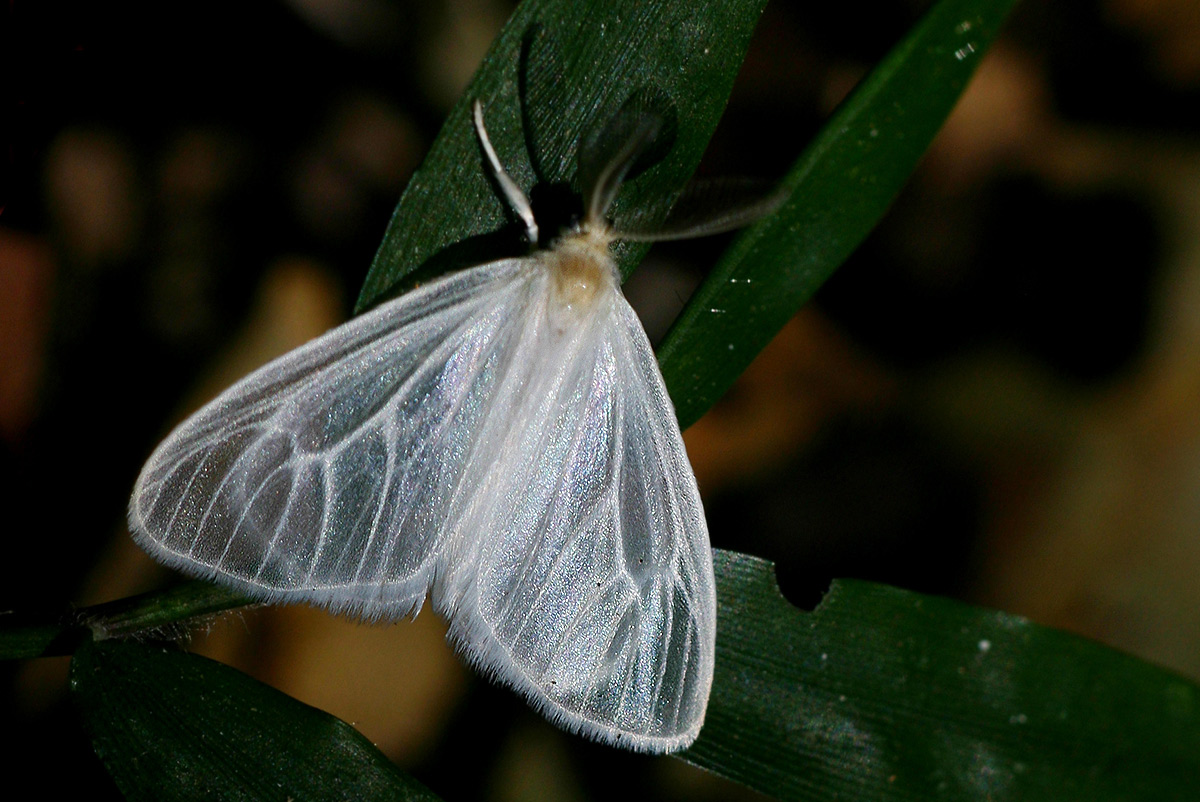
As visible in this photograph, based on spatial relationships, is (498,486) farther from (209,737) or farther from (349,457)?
(209,737)

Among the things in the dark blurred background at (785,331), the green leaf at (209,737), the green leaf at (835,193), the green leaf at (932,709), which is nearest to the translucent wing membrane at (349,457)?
the green leaf at (209,737)

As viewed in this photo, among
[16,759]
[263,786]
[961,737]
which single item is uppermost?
[961,737]

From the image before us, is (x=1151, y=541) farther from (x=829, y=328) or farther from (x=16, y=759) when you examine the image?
(x=16, y=759)

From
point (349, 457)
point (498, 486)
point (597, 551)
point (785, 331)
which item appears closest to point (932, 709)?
point (597, 551)

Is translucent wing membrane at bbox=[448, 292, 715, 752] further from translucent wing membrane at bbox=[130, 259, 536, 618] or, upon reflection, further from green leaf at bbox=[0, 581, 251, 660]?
green leaf at bbox=[0, 581, 251, 660]

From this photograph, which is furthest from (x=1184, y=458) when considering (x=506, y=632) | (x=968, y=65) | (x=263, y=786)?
(x=263, y=786)

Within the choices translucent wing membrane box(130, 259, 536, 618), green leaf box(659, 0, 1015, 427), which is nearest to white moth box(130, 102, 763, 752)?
translucent wing membrane box(130, 259, 536, 618)
